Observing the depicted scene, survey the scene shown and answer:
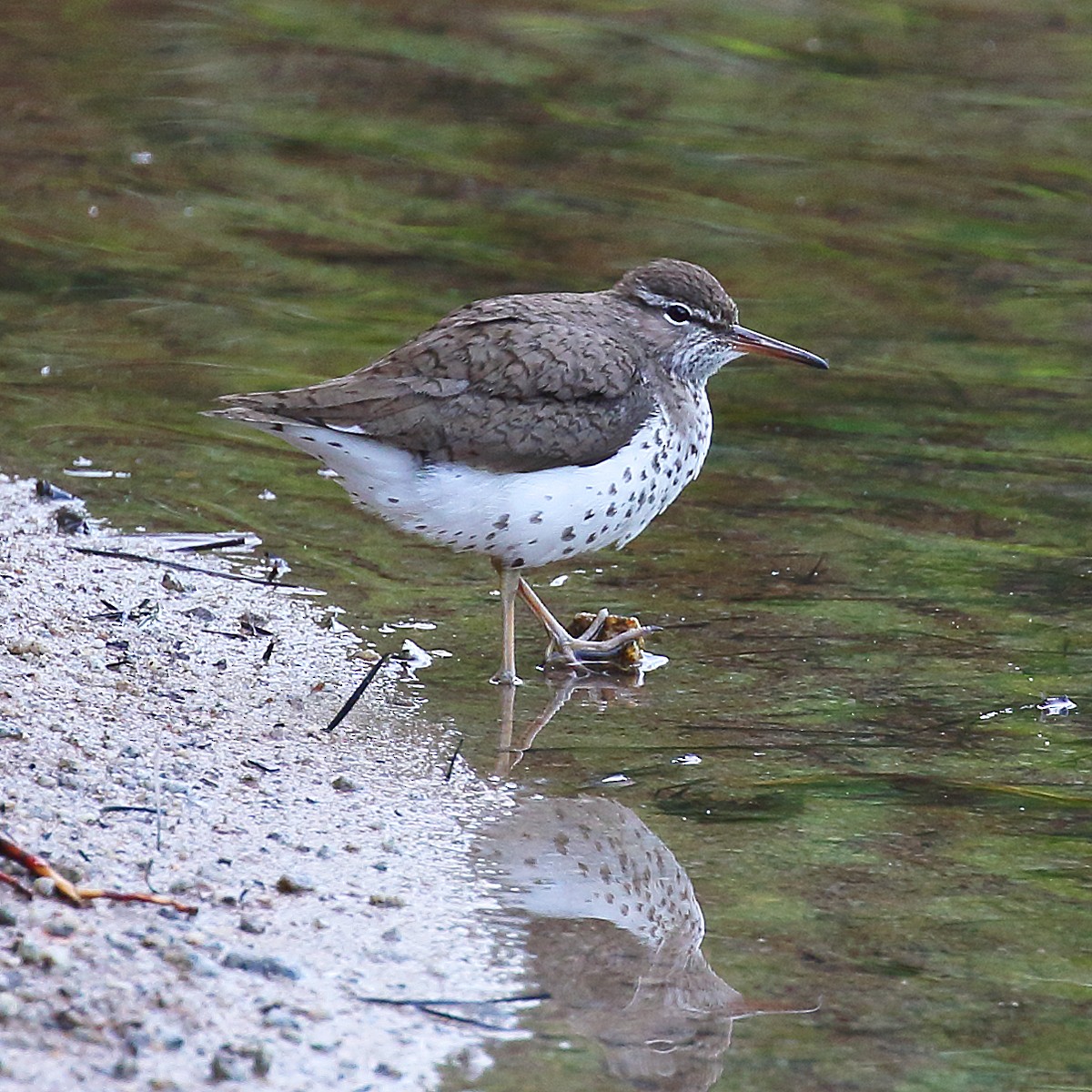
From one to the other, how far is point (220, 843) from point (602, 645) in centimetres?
223

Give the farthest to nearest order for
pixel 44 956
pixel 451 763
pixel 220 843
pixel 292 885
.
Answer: pixel 451 763 → pixel 220 843 → pixel 292 885 → pixel 44 956

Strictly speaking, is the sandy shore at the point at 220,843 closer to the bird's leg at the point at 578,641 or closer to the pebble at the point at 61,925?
the pebble at the point at 61,925

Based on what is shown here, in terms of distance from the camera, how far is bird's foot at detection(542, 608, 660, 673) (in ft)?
23.2

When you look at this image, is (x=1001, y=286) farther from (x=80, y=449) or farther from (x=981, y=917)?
(x=981, y=917)

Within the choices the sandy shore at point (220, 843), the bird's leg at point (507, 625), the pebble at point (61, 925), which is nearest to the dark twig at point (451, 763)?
the sandy shore at point (220, 843)

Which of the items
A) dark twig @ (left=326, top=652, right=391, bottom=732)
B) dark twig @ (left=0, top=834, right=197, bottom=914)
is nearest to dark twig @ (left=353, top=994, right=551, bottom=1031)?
dark twig @ (left=0, top=834, right=197, bottom=914)

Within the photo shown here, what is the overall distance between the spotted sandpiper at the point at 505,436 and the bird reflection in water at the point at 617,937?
1.25 metres

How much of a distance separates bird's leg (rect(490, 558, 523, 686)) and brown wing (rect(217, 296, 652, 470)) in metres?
0.51

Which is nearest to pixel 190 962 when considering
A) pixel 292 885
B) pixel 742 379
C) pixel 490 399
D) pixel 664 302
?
pixel 292 885

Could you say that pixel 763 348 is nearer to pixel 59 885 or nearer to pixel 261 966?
pixel 261 966

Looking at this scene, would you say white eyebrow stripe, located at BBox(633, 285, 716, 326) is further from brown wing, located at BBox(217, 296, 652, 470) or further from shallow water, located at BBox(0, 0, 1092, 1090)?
shallow water, located at BBox(0, 0, 1092, 1090)

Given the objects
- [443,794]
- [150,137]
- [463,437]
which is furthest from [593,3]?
[443,794]

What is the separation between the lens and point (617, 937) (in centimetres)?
509

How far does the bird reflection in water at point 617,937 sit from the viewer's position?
4.53 meters
